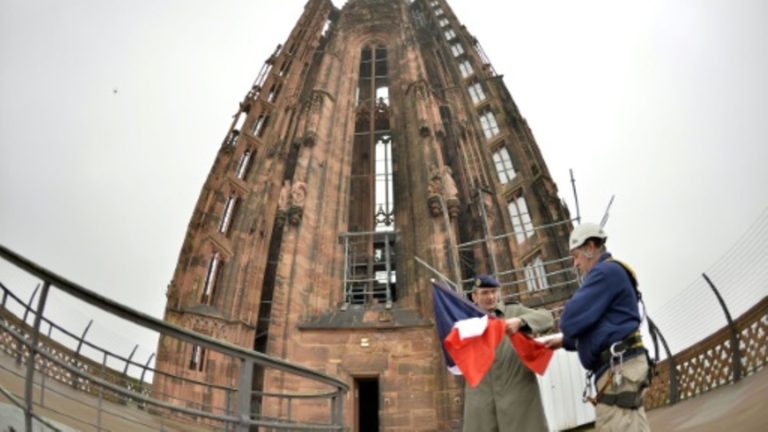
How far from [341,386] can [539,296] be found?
13.7 metres

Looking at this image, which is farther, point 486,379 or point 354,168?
point 354,168

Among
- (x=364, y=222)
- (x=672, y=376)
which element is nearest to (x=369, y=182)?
(x=364, y=222)

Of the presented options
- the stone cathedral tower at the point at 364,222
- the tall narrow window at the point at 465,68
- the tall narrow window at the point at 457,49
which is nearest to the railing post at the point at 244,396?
the stone cathedral tower at the point at 364,222

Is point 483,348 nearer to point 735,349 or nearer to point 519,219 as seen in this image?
point 735,349

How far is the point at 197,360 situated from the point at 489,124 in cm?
1790

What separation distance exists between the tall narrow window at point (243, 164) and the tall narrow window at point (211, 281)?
4.41 metres

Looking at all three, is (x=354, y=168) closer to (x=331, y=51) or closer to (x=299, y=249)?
(x=331, y=51)

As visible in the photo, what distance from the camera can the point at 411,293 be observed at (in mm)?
16688

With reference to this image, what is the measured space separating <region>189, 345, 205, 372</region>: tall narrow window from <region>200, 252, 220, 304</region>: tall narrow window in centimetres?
206

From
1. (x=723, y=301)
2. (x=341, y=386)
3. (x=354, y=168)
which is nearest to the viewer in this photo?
(x=341, y=386)

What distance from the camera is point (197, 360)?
52.4 feet

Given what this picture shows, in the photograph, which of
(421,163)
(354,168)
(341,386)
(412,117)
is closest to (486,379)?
(341,386)

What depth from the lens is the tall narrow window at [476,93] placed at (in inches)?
1093

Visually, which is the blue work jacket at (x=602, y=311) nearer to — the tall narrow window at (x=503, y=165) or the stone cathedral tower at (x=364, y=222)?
the stone cathedral tower at (x=364, y=222)
